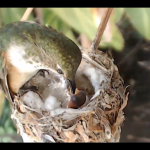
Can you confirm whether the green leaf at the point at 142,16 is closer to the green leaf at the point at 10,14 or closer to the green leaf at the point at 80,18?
the green leaf at the point at 80,18

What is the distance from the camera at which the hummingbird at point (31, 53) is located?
0.83 m

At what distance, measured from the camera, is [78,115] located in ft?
2.69

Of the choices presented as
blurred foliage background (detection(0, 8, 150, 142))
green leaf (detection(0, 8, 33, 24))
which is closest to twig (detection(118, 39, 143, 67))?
blurred foliage background (detection(0, 8, 150, 142))

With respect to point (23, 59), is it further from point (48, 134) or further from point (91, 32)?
point (91, 32)

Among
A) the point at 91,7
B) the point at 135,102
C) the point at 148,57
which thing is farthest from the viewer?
the point at 135,102

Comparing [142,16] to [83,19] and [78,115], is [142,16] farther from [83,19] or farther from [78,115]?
[78,115]

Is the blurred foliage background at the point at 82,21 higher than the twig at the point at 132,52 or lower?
higher

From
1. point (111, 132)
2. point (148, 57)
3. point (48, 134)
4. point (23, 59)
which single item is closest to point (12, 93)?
point (23, 59)

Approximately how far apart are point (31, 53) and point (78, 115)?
24 centimetres

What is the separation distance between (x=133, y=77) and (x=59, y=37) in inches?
44.4

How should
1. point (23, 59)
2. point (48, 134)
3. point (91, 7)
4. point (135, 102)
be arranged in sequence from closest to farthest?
point (48, 134)
point (23, 59)
point (91, 7)
point (135, 102)

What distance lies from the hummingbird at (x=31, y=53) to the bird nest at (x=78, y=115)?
0.21 feet

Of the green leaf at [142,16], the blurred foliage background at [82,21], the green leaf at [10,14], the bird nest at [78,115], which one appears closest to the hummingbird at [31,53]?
the bird nest at [78,115]

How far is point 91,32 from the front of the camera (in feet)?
4.54
